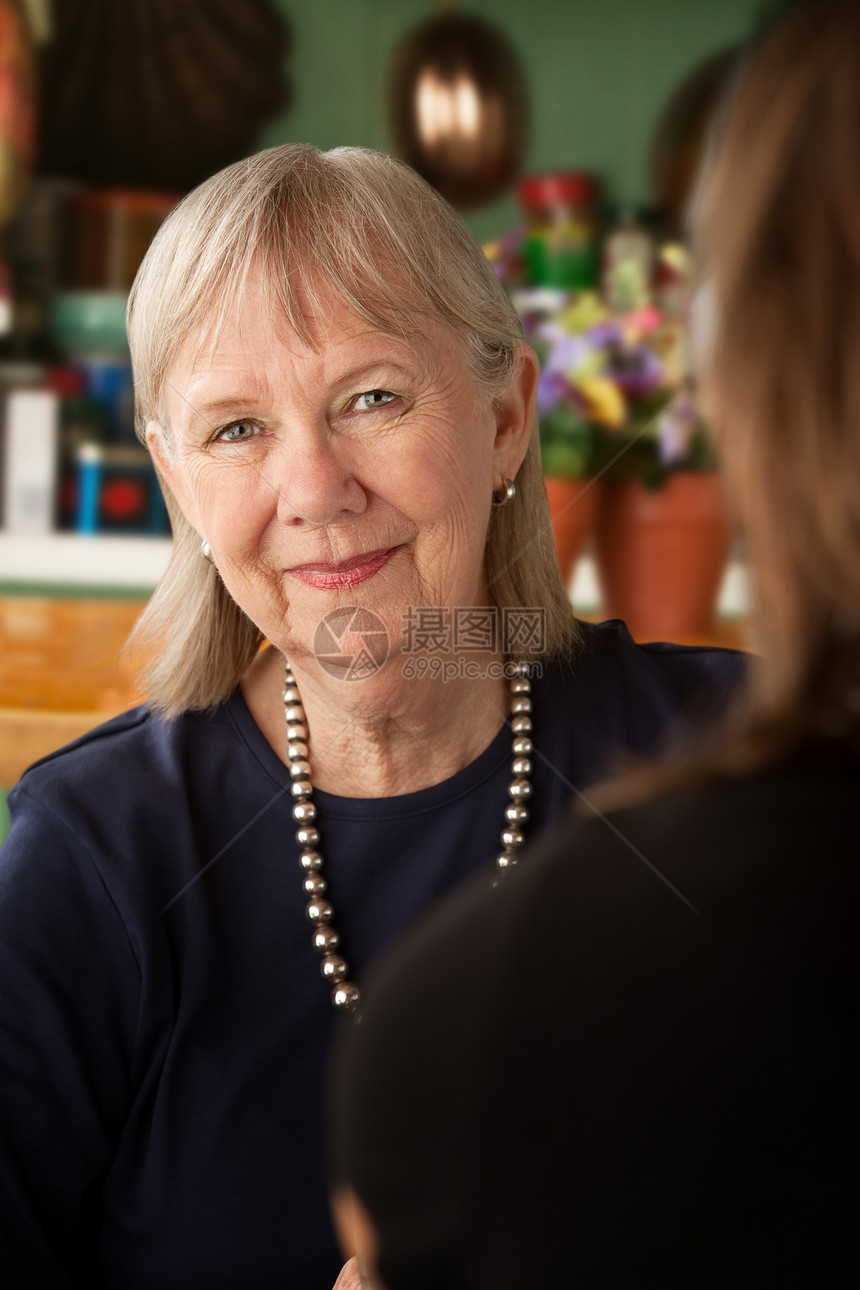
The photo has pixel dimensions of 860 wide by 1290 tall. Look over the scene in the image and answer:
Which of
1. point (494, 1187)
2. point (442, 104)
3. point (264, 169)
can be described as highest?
point (442, 104)

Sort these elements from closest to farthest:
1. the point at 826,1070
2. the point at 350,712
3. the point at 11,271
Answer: the point at 826,1070, the point at 350,712, the point at 11,271

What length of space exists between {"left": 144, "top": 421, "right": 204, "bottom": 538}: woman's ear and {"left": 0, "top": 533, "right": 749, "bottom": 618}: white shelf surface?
6.46 feet

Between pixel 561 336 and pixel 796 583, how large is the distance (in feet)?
4.97

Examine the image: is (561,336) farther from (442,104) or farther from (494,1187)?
(494,1187)

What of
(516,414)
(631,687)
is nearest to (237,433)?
(516,414)

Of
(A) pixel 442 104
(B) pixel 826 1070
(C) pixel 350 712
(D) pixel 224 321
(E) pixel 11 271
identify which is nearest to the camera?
(B) pixel 826 1070

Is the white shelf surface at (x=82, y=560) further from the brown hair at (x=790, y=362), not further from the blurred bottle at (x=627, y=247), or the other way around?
the brown hair at (x=790, y=362)

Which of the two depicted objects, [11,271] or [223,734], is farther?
[11,271]

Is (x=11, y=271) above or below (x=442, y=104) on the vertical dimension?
below

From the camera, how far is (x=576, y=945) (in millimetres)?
426

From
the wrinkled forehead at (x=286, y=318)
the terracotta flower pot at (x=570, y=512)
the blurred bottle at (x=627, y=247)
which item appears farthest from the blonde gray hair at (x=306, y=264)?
the blurred bottle at (x=627, y=247)

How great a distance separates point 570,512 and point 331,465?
96 centimetres

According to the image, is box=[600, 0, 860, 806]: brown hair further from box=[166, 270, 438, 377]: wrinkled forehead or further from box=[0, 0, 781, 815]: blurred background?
box=[0, 0, 781, 815]: blurred background

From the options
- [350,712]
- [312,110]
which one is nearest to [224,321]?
[350,712]
